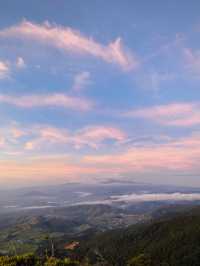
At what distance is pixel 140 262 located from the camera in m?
82.9

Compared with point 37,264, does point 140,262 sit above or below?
below

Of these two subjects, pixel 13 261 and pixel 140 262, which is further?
pixel 140 262

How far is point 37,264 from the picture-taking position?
2057 inches

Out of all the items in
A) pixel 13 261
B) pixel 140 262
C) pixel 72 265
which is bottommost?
pixel 140 262

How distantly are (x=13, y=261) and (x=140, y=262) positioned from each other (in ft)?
160

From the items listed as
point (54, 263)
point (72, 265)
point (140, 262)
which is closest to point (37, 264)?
point (54, 263)

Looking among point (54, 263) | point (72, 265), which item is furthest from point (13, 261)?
point (72, 265)

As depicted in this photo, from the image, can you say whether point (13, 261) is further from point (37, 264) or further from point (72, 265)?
point (72, 265)

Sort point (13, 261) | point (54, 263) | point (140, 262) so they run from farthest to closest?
point (140, 262) → point (54, 263) → point (13, 261)

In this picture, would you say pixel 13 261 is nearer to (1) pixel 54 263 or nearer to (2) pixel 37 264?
(2) pixel 37 264

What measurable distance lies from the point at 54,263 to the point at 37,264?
3.53 m

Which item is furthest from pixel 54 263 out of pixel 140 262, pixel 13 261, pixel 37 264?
pixel 140 262

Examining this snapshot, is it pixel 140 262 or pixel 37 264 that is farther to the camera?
pixel 140 262

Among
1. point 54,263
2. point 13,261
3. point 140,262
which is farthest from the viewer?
point 140,262
